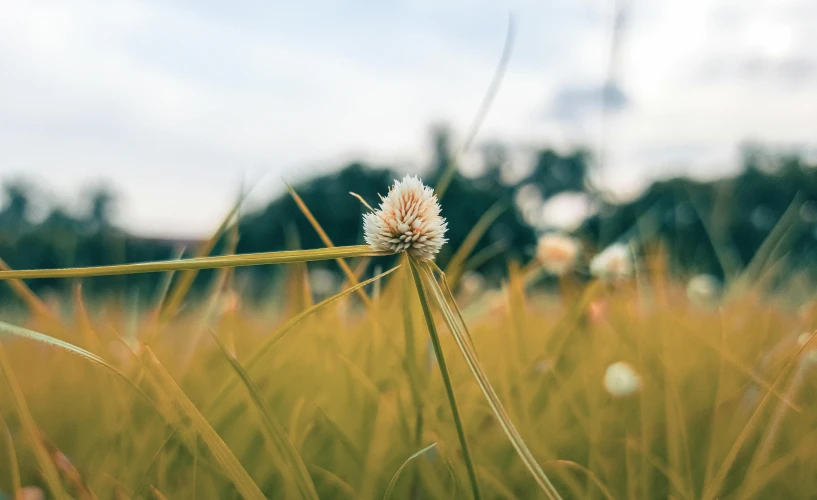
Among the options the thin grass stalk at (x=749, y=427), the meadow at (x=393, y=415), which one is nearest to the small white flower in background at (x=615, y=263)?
the meadow at (x=393, y=415)

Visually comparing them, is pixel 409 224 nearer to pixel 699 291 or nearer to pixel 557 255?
pixel 557 255

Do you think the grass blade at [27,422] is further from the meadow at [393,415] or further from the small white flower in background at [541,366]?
the small white flower in background at [541,366]

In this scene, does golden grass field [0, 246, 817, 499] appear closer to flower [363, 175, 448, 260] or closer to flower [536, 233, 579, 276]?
flower [363, 175, 448, 260]

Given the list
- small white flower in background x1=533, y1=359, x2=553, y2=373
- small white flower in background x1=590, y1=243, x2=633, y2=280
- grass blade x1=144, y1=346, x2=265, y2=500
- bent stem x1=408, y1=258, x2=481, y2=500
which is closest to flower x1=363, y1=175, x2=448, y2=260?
bent stem x1=408, y1=258, x2=481, y2=500

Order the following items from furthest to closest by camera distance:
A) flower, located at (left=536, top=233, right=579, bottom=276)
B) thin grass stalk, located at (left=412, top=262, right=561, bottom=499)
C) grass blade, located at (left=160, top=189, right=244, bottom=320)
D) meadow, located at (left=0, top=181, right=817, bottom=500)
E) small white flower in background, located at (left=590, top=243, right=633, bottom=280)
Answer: flower, located at (left=536, top=233, right=579, bottom=276)
small white flower in background, located at (left=590, top=243, right=633, bottom=280)
grass blade, located at (left=160, top=189, right=244, bottom=320)
meadow, located at (left=0, top=181, right=817, bottom=500)
thin grass stalk, located at (left=412, top=262, right=561, bottom=499)

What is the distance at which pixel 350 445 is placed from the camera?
35cm

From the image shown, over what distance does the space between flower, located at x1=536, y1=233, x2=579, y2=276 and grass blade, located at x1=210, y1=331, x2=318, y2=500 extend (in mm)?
569

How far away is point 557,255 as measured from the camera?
0.84 meters

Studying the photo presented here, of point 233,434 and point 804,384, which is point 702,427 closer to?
point 804,384

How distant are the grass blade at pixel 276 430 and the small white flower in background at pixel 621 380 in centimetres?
30

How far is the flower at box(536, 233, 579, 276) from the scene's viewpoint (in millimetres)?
816

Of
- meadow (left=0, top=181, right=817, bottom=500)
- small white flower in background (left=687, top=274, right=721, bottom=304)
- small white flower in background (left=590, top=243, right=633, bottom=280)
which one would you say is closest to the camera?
meadow (left=0, top=181, right=817, bottom=500)

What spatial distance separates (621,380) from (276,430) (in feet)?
1.08

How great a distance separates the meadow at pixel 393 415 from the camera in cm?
30
